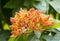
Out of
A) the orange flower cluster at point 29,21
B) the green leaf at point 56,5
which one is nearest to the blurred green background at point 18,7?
the green leaf at point 56,5

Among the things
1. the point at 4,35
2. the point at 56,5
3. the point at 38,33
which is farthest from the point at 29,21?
the point at 4,35

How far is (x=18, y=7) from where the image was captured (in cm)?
137

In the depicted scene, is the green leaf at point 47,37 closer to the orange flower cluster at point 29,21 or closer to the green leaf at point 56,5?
the orange flower cluster at point 29,21

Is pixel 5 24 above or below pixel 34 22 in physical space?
below

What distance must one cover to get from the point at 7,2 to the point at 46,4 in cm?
31

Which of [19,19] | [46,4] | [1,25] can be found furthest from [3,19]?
[19,19]

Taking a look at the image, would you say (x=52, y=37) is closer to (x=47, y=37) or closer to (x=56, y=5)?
(x=47, y=37)

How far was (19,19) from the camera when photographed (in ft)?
3.15

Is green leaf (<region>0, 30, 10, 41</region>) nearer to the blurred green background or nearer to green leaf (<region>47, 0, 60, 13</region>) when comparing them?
the blurred green background

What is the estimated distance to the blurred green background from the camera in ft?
3.98

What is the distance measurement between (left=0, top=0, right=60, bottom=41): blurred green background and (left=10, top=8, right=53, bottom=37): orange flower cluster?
0.71 feet

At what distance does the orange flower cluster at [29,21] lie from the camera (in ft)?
3.11

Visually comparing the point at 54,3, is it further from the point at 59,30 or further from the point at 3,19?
the point at 3,19

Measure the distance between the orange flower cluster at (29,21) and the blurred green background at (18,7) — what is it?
0.22 m
